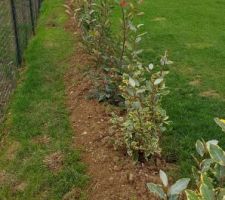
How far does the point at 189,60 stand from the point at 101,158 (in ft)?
12.0

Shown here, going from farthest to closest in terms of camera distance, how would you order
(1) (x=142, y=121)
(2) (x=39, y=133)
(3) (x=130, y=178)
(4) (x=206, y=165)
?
(2) (x=39, y=133), (1) (x=142, y=121), (3) (x=130, y=178), (4) (x=206, y=165)

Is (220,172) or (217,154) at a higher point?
(217,154)

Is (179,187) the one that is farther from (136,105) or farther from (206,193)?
(136,105)

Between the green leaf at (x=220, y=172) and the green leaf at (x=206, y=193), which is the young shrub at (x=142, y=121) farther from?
the green leaf at (x=206, y=193)

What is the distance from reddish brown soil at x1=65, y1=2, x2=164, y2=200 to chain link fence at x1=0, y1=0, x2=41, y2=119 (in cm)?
85

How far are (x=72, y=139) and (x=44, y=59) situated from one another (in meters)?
2.85

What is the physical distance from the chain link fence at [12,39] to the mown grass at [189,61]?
6.11 feet

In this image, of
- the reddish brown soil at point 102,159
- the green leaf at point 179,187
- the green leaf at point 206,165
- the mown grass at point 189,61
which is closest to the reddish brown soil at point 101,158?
the reddish brown soil at point 102,159

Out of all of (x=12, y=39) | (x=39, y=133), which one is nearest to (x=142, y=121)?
(x=39, y=133)

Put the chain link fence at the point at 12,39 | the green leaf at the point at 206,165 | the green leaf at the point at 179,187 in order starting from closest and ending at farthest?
the green leaf at the point at 179,187
the green leaf at the point at 206,165
the chain link fence at the point at 12,39

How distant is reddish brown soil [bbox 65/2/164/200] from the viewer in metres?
4.26

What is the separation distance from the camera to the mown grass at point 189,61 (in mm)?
5484

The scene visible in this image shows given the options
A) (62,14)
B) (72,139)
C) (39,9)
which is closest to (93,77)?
(72,139)

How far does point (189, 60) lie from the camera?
807cm
